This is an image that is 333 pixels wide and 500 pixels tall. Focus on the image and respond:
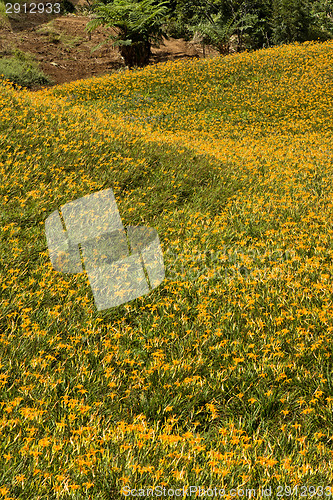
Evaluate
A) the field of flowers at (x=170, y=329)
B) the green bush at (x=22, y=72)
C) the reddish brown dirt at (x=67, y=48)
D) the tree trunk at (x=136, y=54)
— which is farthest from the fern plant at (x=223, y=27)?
the field of flowers at (x=170, y=329)

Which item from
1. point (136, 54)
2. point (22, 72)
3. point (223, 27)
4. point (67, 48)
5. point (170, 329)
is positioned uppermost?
point (67, 48)

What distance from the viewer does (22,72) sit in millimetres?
18312

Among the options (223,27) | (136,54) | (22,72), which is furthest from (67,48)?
(223,27)

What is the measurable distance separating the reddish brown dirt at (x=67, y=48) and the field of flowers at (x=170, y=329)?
15.4 m

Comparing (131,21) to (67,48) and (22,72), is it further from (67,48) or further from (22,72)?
(67,48)

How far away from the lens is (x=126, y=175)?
6469 mm

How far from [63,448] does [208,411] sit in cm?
A: 114

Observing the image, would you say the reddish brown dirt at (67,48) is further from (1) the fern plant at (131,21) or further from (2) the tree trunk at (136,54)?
(1) the fern plant at (131,21)

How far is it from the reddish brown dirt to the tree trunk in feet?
5.18

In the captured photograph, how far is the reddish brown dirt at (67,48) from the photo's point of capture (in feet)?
71.6

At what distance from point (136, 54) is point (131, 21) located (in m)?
1.88

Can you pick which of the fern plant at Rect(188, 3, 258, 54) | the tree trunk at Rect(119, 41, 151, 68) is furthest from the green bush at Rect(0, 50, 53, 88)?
the fern plant at Rect(188, 3, 258, 54)

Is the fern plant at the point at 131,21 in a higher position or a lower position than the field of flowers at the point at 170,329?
higher

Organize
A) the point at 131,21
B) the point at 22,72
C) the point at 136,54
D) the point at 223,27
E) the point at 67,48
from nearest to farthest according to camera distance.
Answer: the point at 22,72 < the point at 131,21 < the point at 136,54 < the point at 223,27 < the point at 67,48
